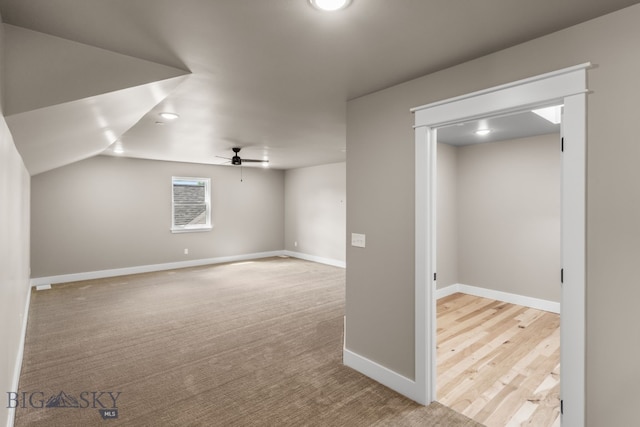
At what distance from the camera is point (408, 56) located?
6.87ft

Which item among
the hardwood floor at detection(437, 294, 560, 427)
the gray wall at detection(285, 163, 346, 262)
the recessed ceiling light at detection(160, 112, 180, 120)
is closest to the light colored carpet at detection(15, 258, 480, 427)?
the hardwood floor at detection(437, 294, 560, 427)

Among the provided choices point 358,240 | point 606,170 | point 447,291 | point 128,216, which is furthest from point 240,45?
point 128,216

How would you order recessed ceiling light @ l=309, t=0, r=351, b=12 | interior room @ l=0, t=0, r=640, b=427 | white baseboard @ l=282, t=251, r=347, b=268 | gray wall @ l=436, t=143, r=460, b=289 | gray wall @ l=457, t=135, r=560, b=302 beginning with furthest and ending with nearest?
1. white baseboard @ l=282, t=251, r=347, b=268
2. gray wall @ l=436, t=143, r=460, b=289
3. gray wall @ l=457, t=135, r=560, b=302
4. interior room @ l=0, t=0, r=640, b=427
5. recessed ceiling light @ l=309, t=0, r=351, b=12

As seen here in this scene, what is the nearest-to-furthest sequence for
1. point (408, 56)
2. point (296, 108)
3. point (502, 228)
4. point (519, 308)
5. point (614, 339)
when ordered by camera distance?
point (614, 339) < point (408, 56) < point (296, 108) < point (519, 308) < point (502, 228)

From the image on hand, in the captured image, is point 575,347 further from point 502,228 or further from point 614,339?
point 502,228

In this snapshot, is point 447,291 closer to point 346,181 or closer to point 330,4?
point 346,181

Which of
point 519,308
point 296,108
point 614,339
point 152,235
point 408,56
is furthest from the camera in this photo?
point 152,235

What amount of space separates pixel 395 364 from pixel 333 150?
13.3ft

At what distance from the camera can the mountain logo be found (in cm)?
244

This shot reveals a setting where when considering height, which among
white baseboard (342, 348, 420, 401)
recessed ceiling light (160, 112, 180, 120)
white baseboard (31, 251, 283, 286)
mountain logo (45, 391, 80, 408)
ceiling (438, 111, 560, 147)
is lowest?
mountain logo (45, 391, 80, 408)

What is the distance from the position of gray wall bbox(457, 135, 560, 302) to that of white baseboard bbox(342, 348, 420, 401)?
3144mm

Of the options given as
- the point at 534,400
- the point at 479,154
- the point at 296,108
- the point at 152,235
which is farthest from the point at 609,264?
the point at 152,235

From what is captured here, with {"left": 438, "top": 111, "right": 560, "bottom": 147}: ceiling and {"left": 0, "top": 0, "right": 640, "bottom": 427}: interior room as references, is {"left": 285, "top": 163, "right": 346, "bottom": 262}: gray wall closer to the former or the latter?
{"left": 0, "top": 0, "right": 640, "bottom": 427}: interior room

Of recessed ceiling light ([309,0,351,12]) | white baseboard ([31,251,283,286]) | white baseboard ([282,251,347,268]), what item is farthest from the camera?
white baseboard ([282,251,347,268])
